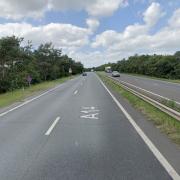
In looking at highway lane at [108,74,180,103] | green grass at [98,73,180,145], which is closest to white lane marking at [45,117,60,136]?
green grass at [98,73,180,145]

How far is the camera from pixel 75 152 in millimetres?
7836

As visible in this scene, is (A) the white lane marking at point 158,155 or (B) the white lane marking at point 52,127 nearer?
(A) the white lane marking at point 158,155

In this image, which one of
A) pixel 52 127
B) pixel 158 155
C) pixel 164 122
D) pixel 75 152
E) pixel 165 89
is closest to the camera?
pixel 158 155

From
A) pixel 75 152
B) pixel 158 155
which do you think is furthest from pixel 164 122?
pixel 75 152

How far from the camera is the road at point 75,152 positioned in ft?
20.1

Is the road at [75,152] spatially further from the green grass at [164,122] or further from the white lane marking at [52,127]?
the green grass at [164,122]

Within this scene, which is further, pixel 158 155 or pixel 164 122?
pixel 164 122

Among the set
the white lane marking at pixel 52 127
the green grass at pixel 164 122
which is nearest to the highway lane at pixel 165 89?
the green grass at pixel 164 122

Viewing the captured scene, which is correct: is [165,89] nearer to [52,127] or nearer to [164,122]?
[164,122]

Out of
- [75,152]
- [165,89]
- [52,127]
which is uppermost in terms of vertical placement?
[75,152]

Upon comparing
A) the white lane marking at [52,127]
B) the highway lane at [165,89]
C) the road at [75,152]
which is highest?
the road at [75,152]

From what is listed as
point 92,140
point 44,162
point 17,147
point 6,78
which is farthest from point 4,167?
point 6,78

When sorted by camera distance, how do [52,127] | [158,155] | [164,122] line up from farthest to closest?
1. [164,122]
2. [52,127]
3. [158,155]

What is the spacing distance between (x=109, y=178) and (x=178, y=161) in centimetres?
182
